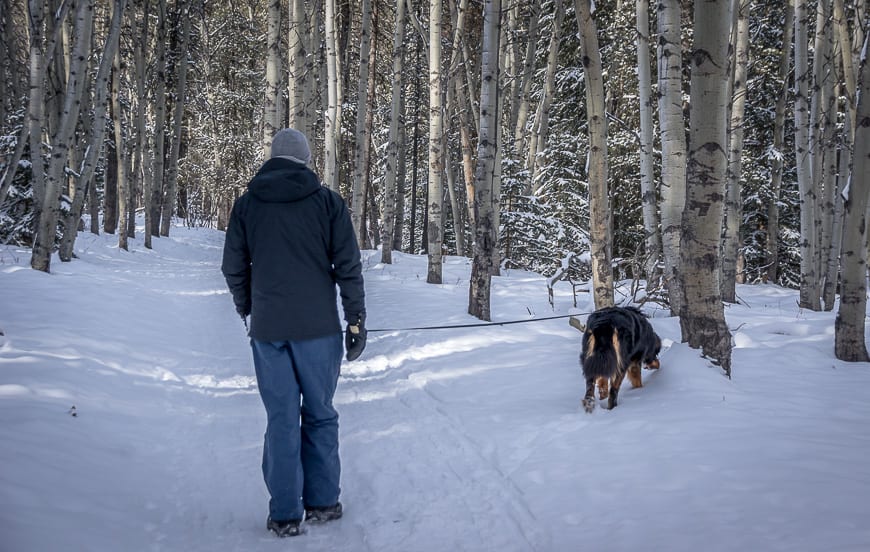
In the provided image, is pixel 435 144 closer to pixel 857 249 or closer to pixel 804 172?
pixel 804 172

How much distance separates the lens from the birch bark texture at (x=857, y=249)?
6008 millimetres

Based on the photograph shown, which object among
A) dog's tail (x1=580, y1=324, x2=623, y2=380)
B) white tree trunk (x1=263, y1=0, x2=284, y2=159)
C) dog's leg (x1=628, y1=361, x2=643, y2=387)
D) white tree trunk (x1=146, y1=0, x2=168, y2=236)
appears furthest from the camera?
white tree trunk (x1=146, y1=0, x2=168, y2=236)

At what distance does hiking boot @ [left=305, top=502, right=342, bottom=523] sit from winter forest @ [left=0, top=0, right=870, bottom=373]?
12.1 ft

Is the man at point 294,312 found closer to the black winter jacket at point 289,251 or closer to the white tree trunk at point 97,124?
the black winter jacket at point 289,251

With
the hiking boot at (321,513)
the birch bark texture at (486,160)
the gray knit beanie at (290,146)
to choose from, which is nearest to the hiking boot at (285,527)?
the hiking boot at (321,513)

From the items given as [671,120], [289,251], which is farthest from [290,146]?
[671,120]

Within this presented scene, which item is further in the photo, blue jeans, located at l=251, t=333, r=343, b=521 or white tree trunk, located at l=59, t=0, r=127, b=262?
white tree trunk, located at l=59, t=0, r=127, b=262

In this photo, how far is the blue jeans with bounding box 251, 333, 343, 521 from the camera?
3232 millimetres

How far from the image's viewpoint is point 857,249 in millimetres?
6152

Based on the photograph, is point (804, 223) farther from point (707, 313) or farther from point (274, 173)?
point (274, 173)

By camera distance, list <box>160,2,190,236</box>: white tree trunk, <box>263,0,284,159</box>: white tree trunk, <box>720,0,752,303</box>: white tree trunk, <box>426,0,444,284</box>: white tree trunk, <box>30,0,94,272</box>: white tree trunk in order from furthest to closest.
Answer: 1. <box>160,2,190,236</box>: white tree trunk
2. <box>426,0,444,284</box>: white tree trunk
3. <box>263,0,284,159</box>: white tree trunk
4. <box>720,0,752,303</box>: white tree trunk
5. <box>30,0,94,272</box>: white tree trunk

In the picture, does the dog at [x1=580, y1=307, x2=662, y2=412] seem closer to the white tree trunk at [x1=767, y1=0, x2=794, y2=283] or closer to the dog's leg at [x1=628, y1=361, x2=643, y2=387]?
the dog's leg at [x1=628, y1=361, x2=643, y2=387]

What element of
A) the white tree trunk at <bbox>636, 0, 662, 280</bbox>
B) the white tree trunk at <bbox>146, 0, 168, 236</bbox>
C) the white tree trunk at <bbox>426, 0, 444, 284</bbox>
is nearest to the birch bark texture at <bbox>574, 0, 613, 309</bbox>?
the white tree trunk at <bbox>636, 0, 662, 280</bbox>

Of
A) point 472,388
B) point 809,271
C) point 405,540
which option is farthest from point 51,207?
point 809,271
